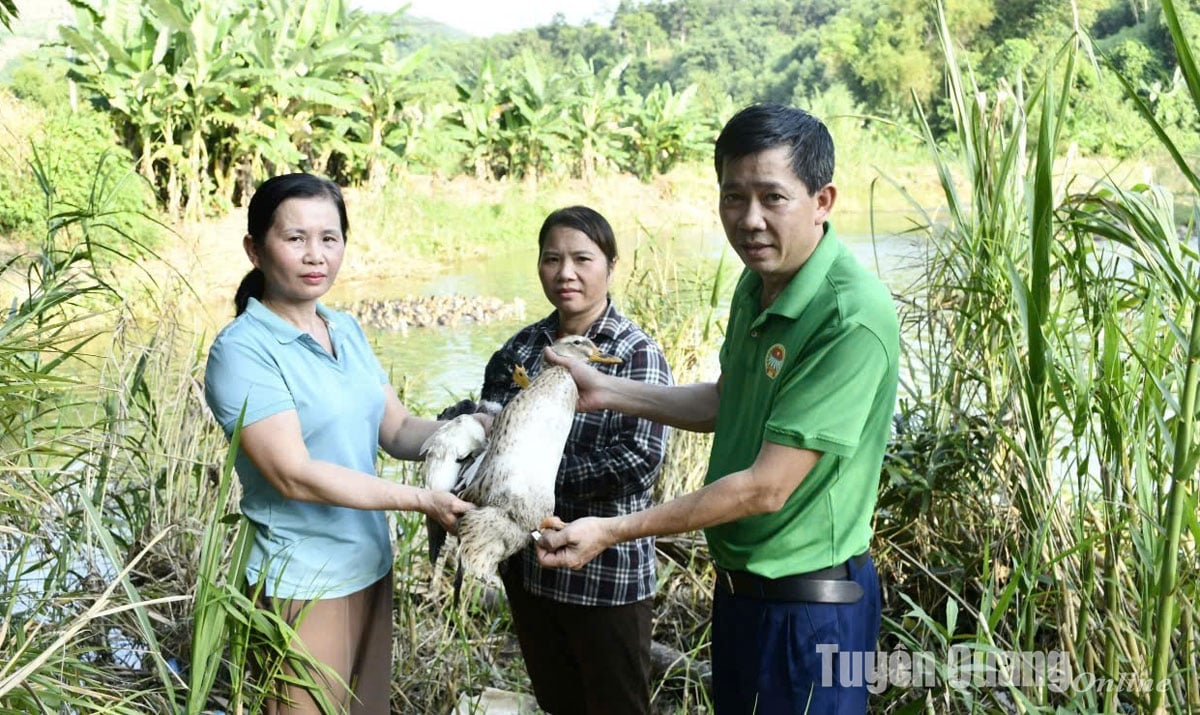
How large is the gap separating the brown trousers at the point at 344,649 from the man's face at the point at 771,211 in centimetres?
121

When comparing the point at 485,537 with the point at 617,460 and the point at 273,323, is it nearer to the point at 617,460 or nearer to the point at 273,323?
the point at 617,460

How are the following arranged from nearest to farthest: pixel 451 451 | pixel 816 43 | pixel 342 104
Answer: pixel 451 451 → pixel 342 104 → pixel 816 43

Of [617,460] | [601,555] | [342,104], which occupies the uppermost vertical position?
[342,104]

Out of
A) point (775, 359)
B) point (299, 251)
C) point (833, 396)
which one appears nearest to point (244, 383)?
point (299, 251)

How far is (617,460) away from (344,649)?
83cm

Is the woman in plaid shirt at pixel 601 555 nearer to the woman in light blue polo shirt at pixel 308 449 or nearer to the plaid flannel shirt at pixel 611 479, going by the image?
the plaid flannel shirt at pixel 611 479

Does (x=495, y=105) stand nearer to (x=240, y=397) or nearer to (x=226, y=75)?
(x=226, y=75)

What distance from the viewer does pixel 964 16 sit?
84.6 feet

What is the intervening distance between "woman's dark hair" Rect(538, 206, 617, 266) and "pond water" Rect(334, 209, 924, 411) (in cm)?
151

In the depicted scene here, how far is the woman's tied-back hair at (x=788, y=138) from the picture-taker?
191 cm

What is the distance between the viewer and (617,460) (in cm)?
264

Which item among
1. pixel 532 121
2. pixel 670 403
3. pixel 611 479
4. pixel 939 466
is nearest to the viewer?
pixel 670 403

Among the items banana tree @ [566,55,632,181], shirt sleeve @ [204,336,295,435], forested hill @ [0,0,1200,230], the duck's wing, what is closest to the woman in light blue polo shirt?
shirt sleeve @ [204,336,295,435]

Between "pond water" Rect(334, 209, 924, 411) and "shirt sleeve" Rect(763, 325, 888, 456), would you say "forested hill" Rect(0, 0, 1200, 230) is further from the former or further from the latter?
"pond water" Rect(334, 209, 924, 411)
